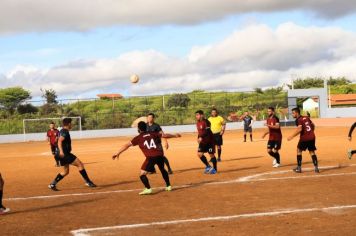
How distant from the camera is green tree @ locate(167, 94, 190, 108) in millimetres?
72250

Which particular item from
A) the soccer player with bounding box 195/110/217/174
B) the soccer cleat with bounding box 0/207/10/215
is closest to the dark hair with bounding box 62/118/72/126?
the soccer cleat with bounding box 0/207/10/215

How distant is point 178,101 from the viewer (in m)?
73.0

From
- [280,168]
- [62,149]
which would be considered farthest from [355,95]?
[62,149]

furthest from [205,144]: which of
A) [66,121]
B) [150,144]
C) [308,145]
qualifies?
[66,121]

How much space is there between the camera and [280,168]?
16.6 metres

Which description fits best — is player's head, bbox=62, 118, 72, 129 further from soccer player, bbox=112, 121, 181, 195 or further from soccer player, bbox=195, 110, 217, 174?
soccer player, bbox=195, 110, 217, 174

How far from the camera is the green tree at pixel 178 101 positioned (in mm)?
72250

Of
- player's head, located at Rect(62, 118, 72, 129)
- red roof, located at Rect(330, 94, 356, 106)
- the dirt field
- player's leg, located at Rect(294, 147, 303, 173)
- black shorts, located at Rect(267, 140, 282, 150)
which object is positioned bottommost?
the dirt field

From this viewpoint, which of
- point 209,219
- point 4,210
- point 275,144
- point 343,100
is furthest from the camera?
point 343,100

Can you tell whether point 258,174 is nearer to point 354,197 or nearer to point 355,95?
point 354,197

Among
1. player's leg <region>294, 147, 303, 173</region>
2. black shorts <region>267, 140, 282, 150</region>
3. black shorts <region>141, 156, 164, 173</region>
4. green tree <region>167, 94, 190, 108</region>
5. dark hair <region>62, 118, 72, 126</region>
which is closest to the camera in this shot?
black shorts <region>141, 156, 164, 173</region>

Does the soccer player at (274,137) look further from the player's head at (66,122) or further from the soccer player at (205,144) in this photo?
the player's head at (66,122)

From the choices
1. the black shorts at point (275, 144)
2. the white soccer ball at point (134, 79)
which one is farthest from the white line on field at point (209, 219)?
the white soccer ball at point (134, 79)

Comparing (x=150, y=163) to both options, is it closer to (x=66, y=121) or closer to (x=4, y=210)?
(x=66, y=121)
